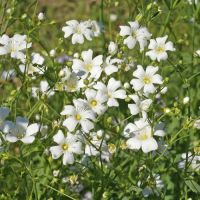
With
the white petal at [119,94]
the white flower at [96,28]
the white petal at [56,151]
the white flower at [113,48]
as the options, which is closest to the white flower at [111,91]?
the white petal at [119,94]

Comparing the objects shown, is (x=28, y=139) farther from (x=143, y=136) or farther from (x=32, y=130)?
(x=143, y=136)

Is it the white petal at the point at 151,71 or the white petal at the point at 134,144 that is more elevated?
the white petal at the point at 151,71

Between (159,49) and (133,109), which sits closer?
(133,109)

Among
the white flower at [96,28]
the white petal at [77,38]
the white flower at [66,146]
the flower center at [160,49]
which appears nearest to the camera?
the white flower at [66,146]

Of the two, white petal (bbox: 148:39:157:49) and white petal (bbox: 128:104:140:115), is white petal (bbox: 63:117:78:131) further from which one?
white petal (bbox: 148:39:157:49)

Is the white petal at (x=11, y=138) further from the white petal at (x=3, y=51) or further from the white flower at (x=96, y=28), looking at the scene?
the white flower at (x=96, y=28)

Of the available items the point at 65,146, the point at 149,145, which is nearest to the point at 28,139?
the point at 65,146

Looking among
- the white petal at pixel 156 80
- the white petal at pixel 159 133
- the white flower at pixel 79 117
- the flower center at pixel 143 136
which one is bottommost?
the flower center at pixel 143 136

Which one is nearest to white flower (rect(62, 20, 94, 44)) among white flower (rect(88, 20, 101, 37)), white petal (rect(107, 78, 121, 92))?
white flower (rect(88, 20, 101, 37))
